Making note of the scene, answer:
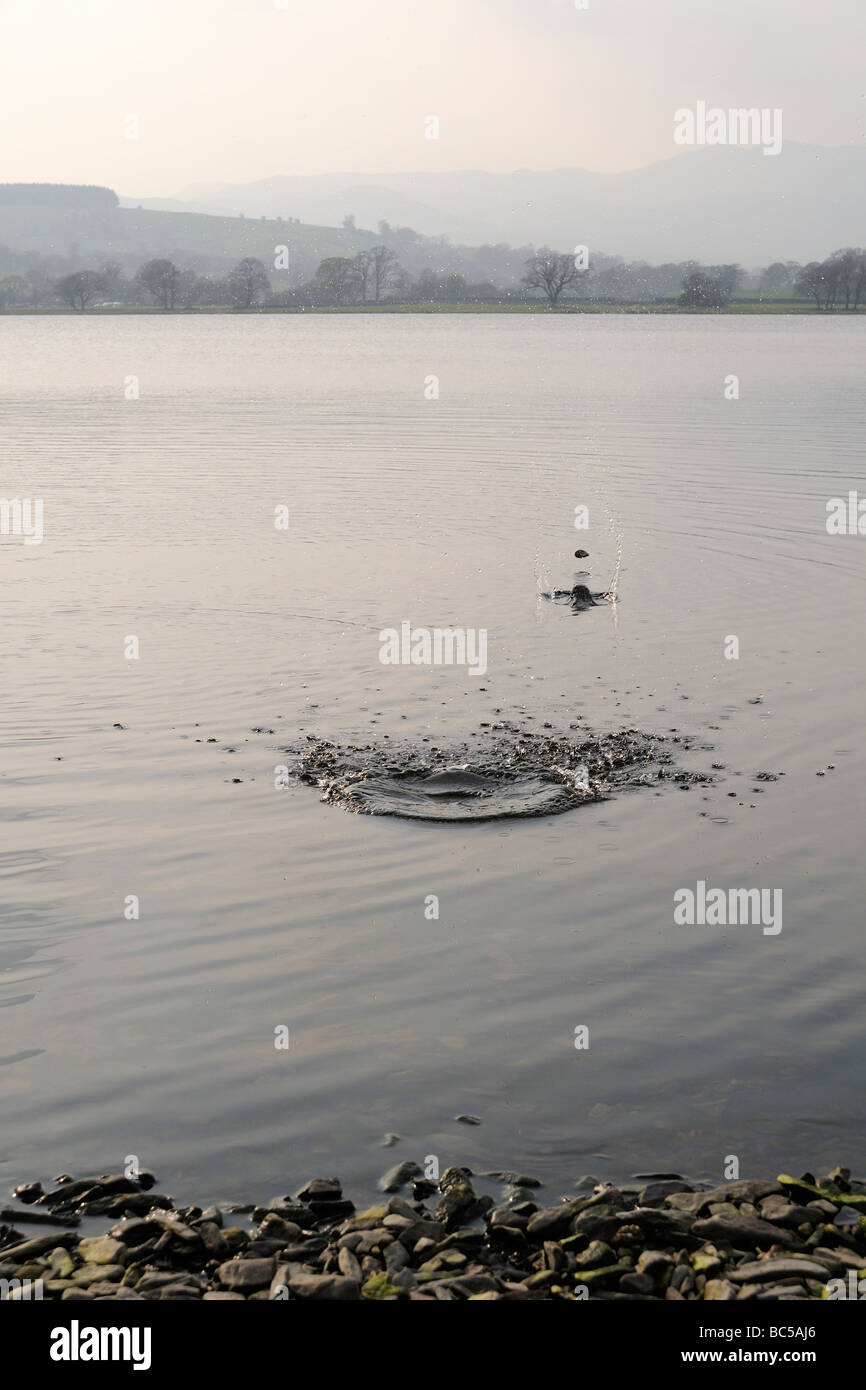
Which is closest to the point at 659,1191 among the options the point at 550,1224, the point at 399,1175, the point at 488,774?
the point at 550,1224

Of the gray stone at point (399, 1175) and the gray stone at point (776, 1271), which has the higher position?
the gray stone at point (776, 1271)

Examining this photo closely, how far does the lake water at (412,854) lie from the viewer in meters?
10.2

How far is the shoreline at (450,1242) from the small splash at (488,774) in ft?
23.3

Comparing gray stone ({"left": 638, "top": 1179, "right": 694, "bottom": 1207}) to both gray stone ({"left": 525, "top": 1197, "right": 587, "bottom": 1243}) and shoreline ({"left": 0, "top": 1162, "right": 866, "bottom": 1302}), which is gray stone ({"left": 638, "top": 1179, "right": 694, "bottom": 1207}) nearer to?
shoreline ({"left": 0, "top": 1162, "right": 866, "bottom": 1302})

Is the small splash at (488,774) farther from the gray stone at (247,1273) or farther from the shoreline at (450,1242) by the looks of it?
the gray stone at (247,1273)

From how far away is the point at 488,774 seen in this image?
56.1ft

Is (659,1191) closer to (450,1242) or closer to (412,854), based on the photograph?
(450,1242)

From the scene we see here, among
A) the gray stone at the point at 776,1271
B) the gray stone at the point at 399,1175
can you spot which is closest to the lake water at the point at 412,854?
the gray stone at the point at 399,1175

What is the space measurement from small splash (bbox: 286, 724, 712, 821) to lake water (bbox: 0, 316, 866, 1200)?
386mm

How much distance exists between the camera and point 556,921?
1331 cm

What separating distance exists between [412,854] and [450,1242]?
21.6ft

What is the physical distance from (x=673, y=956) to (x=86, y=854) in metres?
A: 6.31
